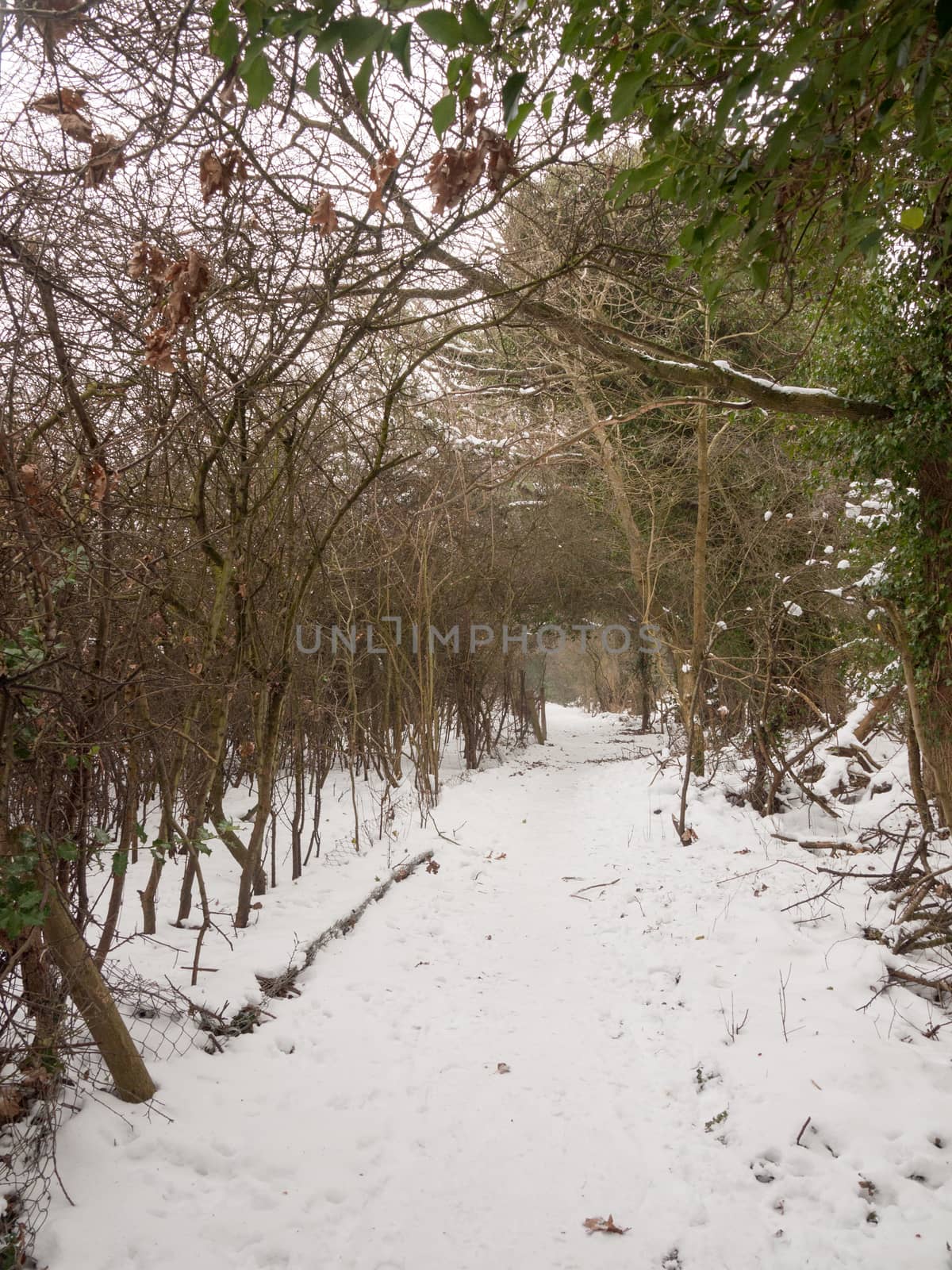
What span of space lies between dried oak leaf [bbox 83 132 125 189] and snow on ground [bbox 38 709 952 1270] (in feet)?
10.1

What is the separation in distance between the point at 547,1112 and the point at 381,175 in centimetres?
364

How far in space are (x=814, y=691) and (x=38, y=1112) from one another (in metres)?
8.54

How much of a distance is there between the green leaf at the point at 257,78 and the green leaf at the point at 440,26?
1.09 ft

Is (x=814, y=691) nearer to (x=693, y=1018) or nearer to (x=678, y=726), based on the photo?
(x=678, y=726)

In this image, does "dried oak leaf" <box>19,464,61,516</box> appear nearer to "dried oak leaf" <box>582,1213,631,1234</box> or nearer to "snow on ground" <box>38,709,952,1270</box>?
"snow on ground" <box>38,709,952,1270</box>

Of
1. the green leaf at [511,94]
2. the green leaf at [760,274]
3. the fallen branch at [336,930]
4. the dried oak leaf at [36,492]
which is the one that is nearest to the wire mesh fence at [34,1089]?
the fallen branch at [336,930]

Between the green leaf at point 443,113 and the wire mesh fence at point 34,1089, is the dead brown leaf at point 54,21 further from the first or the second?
the wire mesh fence at point 34,1089

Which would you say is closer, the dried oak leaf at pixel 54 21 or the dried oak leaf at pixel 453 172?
the dried oak leaf at pixel 54 21

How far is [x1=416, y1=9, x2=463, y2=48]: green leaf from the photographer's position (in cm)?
128

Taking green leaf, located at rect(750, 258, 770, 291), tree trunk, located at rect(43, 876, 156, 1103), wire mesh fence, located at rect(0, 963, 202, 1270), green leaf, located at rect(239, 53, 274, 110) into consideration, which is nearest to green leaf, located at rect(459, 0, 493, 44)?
green leaf, located at rect(239, 53, 274, 110)

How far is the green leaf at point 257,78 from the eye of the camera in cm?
143

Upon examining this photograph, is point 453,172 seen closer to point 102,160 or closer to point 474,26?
point 102,160

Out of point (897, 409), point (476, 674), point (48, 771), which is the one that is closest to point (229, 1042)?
point (48, 771)

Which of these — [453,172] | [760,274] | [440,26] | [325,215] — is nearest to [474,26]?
[440,26]
